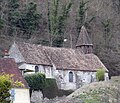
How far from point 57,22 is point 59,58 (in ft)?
37.1

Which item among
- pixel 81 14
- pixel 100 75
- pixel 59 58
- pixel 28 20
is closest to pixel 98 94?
pixel 100 75

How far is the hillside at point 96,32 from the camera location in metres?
65.8

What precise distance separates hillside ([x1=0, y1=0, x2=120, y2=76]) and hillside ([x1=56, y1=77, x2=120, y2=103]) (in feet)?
74.2

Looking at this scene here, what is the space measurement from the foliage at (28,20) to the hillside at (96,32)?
1.04 metres

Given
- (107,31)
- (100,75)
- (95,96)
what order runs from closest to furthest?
(95,96) → (100,75) → (107,31)

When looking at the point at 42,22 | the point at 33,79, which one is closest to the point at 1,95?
the point at 33,79

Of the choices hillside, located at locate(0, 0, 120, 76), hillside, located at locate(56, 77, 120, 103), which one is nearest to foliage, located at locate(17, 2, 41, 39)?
hillside, located at locate(0, 0, 120, 76)

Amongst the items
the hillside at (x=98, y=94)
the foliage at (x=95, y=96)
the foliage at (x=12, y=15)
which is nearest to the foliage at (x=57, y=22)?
the foliage at (x=12, y=15)

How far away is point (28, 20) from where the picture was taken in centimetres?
6278

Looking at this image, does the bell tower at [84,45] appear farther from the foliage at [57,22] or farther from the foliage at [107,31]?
the foliage at [107,31]

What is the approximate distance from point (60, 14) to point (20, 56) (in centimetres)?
1712

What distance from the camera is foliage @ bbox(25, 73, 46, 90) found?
45.6 metres

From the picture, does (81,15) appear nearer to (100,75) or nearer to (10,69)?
(100,75)

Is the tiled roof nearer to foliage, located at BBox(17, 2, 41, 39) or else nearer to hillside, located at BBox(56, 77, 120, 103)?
hillside, located at BBox(56, 77, 120, 103)
